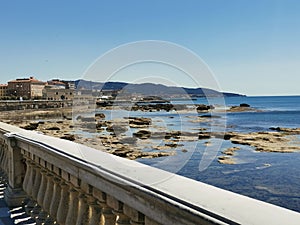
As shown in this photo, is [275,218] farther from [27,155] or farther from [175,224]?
[27,155]

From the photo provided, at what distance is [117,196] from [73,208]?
970 millimetres

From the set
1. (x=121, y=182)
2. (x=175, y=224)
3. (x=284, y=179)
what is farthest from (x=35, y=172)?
(x=284, y=179)

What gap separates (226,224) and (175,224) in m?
0.36

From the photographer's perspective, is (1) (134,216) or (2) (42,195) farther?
(2) (42,195)

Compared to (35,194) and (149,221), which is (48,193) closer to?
(35,194)

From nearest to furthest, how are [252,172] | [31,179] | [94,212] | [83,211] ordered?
1. [94,212]
2. [83,211]
3. [31,179]
4. [252,172]

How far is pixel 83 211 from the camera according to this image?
3.15 metres

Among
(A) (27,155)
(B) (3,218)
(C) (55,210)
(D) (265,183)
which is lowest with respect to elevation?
(D) (265,183)

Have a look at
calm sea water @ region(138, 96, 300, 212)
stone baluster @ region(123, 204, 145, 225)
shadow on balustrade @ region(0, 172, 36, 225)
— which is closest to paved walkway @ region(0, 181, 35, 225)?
shadow on balustrade @ region(0, 172, 36, 225)

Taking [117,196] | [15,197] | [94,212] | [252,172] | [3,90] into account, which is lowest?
[252,172]

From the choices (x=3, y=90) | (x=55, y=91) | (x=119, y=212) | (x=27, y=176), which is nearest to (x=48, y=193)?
(x=27, y=176)

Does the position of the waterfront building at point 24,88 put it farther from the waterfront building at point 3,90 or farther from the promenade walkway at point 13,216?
the promenade walkway at point 13,216

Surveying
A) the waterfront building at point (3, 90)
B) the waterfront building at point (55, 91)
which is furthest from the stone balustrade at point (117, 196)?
the waterfront building at point (3, 90)

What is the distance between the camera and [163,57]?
3.71m
